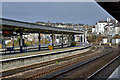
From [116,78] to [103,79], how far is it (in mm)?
4495

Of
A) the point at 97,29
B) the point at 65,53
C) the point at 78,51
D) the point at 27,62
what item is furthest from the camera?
the point at 97,29

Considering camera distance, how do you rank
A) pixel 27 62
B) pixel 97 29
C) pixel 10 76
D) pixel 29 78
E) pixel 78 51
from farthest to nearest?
1. pixel 97 29
2. pixel 78 51
3. pixel 27 62
4. pixel 10 76
5. pixel 29 78

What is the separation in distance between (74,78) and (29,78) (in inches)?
117

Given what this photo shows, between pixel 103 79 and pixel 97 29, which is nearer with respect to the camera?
pixel 103 79

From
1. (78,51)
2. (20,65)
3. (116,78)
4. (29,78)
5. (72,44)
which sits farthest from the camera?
(72,44)

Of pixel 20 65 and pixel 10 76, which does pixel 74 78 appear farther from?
pixel 20 65

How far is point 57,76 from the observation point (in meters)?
10.4

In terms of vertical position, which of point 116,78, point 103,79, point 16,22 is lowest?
point 103,79

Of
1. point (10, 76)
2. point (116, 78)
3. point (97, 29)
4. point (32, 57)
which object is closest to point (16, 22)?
point (32, 57)

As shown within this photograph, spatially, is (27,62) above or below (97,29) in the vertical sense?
below

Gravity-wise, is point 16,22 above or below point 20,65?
above

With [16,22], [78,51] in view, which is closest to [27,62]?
[16,22]

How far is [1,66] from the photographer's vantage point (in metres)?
12.9

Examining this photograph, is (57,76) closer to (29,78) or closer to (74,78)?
(74,78)
